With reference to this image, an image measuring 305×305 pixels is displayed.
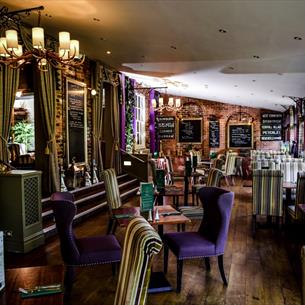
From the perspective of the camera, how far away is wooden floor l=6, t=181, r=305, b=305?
10.8ft

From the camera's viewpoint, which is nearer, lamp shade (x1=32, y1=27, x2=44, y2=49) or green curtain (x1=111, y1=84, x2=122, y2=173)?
lamp shade (x1=32, y1=27, x2=44, y2=49)

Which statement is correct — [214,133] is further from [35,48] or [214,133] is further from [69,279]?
[69,279]

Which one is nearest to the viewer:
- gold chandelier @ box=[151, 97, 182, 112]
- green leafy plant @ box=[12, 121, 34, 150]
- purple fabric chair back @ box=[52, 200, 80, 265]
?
purple fabric chair back @ box=[52, 200, 80, 265]

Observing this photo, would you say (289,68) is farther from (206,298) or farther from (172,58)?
Result: (206,298)

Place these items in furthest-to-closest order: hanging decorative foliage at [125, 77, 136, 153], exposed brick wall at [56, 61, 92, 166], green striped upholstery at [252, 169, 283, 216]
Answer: hanging decorative foliage at [125, 77, 136, 153] → exposed brick wall at [56, 61, 92, 166] → green striped upholstery at [252, 169, 283, 216]

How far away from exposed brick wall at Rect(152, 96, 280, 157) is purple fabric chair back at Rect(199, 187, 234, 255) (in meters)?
11.0

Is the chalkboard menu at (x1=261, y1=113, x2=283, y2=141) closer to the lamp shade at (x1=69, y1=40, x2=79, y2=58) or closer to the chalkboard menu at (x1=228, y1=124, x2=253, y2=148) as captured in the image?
the chalkboard menu at (x1=228, y1=124, x2=253, y2=148)

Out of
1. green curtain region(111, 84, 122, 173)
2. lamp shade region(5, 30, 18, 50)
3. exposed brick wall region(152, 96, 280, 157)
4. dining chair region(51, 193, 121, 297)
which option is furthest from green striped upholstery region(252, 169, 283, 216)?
exposed brick wall region(152, 96, 280, 157)

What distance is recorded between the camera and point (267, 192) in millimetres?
5391

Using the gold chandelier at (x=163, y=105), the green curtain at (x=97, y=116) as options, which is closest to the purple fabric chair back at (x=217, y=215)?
the green curtain at (x=97, y=116)

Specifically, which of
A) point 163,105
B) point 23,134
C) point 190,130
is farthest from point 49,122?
point 190,130

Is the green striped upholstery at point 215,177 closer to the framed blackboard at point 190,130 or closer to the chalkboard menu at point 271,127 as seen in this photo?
the framed blackboard at point 190,130

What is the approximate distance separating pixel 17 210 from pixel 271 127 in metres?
11.9

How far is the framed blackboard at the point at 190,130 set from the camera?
14656 mm
